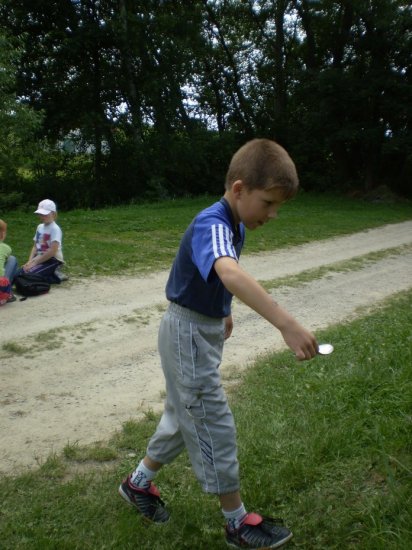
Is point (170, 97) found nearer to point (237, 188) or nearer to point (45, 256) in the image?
point (45, 256)

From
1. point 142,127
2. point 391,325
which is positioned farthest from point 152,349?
point 142,127

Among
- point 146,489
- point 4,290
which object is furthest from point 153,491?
point 4,290

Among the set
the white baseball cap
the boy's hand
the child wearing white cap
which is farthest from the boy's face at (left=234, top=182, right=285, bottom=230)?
the white baseball cap

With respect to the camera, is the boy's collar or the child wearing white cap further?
the child wearing white cap

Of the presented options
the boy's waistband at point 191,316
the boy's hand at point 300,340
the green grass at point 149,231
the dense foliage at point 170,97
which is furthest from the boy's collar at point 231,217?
the dense foliage at point 170,97

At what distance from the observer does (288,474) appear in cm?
293

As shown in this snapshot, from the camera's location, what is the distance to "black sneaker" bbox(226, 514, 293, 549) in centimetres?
241

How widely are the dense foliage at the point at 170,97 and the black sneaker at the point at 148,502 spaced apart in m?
19.0

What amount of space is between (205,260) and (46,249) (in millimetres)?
6328

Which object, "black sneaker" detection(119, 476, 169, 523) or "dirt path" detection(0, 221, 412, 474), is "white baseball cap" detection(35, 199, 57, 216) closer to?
"dirt path" detection(0, 221, 412, 474)

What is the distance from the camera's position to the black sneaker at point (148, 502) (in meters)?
2.71

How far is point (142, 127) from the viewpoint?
24.5 m

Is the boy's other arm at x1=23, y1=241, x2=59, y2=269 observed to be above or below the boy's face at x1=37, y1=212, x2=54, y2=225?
below

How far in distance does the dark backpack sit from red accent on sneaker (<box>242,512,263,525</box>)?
5.47 m
